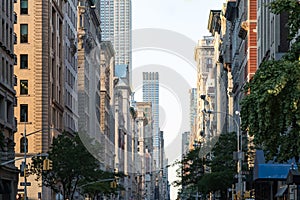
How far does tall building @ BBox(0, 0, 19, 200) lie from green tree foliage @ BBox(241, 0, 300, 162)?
50540 mm

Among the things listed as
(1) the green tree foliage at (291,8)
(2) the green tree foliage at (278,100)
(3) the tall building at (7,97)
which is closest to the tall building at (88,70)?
(3) the tall building at (7,97)

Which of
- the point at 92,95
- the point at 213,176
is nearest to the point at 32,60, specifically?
the point at 213,176

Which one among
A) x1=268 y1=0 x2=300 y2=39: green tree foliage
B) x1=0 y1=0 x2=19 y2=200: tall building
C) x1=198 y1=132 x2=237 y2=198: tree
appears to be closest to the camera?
x1=268 y1=0 x2=300 y2=39: green tree foliage

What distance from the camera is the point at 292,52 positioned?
94.4 feet

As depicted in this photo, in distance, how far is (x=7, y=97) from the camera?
8275cm

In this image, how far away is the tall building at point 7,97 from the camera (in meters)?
79.8

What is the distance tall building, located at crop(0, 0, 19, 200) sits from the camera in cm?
7981

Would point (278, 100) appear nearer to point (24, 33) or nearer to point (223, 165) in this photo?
point (223, 165)

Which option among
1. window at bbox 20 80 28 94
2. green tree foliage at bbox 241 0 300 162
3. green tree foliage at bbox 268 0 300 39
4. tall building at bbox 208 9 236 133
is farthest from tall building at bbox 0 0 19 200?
green tree foliage at bbox 268 0 300 39

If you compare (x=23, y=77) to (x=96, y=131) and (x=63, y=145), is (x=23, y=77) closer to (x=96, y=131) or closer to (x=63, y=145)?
(x=63, y=145)

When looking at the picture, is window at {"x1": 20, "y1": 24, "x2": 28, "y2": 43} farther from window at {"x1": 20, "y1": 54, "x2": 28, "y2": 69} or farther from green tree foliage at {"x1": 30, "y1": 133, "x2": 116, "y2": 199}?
green tree foliage at {"x1": 30, "y1": 133, "x2": 116, "y2": 199}

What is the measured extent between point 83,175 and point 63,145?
13.1ft

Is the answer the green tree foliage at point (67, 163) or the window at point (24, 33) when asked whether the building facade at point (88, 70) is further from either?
the green tree foliage at point (67, 163)

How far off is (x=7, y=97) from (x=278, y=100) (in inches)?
2288
